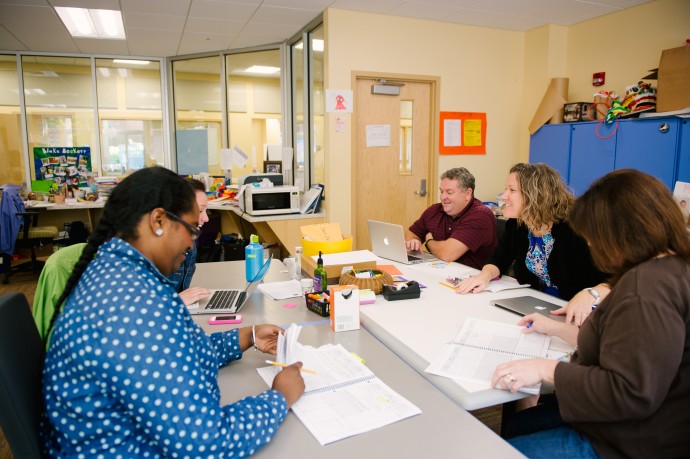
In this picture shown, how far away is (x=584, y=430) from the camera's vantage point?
3.95ft

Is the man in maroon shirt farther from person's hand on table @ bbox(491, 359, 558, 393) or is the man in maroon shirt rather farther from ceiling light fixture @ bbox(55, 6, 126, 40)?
ceiling light fixture @ bbox(55, 6, 126, 40)

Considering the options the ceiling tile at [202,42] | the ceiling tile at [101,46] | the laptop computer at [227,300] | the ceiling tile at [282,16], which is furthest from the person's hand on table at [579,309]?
the ceiling tile at [101,46]

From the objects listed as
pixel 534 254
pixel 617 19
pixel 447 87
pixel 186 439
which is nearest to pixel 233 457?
pixel 186 439

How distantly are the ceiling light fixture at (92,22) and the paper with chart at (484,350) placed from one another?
4.30m

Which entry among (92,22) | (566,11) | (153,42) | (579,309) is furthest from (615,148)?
(92,22)

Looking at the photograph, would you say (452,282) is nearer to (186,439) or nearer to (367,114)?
(186,439)

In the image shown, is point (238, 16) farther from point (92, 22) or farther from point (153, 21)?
point (92, 22)

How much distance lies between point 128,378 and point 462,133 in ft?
15.0

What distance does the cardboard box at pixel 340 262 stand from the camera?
7.22 feet

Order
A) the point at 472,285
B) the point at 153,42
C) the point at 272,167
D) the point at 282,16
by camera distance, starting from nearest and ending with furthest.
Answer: the point at 472,285 < the point at 282,16 < the point at 153,42 < the point at 272,167

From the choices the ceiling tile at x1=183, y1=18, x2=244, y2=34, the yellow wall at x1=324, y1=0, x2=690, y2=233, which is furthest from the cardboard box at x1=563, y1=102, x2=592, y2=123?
the ceiling tile at x1=183, y1=18, x2=244, y2=34

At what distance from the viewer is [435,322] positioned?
1.75 metres

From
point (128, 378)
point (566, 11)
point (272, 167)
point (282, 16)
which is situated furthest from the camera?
point (272, 167)

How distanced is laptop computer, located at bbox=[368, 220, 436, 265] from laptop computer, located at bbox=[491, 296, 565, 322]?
735 millimetres
